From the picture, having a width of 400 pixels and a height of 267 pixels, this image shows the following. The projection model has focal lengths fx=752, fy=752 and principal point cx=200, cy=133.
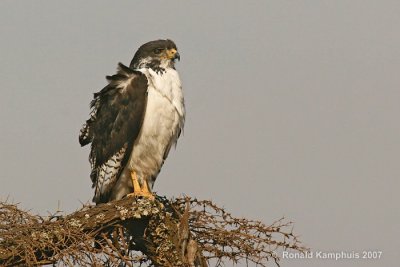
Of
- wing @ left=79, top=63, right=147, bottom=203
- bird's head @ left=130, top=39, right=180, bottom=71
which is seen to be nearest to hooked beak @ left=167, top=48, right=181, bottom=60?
bird's head @ left=130, top=39, right=180, bottom=71

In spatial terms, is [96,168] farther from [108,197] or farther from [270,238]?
[270,238]

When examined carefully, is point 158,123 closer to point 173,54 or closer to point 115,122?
point 115,122

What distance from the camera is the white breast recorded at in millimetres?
7664

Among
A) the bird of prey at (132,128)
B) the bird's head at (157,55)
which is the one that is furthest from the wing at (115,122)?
Answer: the bird's head at (157,55)

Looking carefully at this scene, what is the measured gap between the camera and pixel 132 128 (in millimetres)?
7719

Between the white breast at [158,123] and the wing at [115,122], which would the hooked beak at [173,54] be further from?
the wing at [115,122]

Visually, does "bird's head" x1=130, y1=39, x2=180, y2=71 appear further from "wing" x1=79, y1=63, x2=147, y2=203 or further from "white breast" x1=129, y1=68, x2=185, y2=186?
"wing" x1=79, y1=63, x2=147, y2=203

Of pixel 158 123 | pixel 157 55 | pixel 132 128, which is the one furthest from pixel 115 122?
pixel 157 55

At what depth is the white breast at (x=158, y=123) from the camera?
25.1ft

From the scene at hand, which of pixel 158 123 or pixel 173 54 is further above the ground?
pixel 173 54

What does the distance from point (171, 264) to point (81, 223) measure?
2.52 ft

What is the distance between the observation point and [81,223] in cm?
576

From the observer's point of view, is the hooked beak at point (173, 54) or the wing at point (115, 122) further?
the hooked beak at point (173, 54)

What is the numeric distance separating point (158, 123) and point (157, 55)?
3.21 feet
